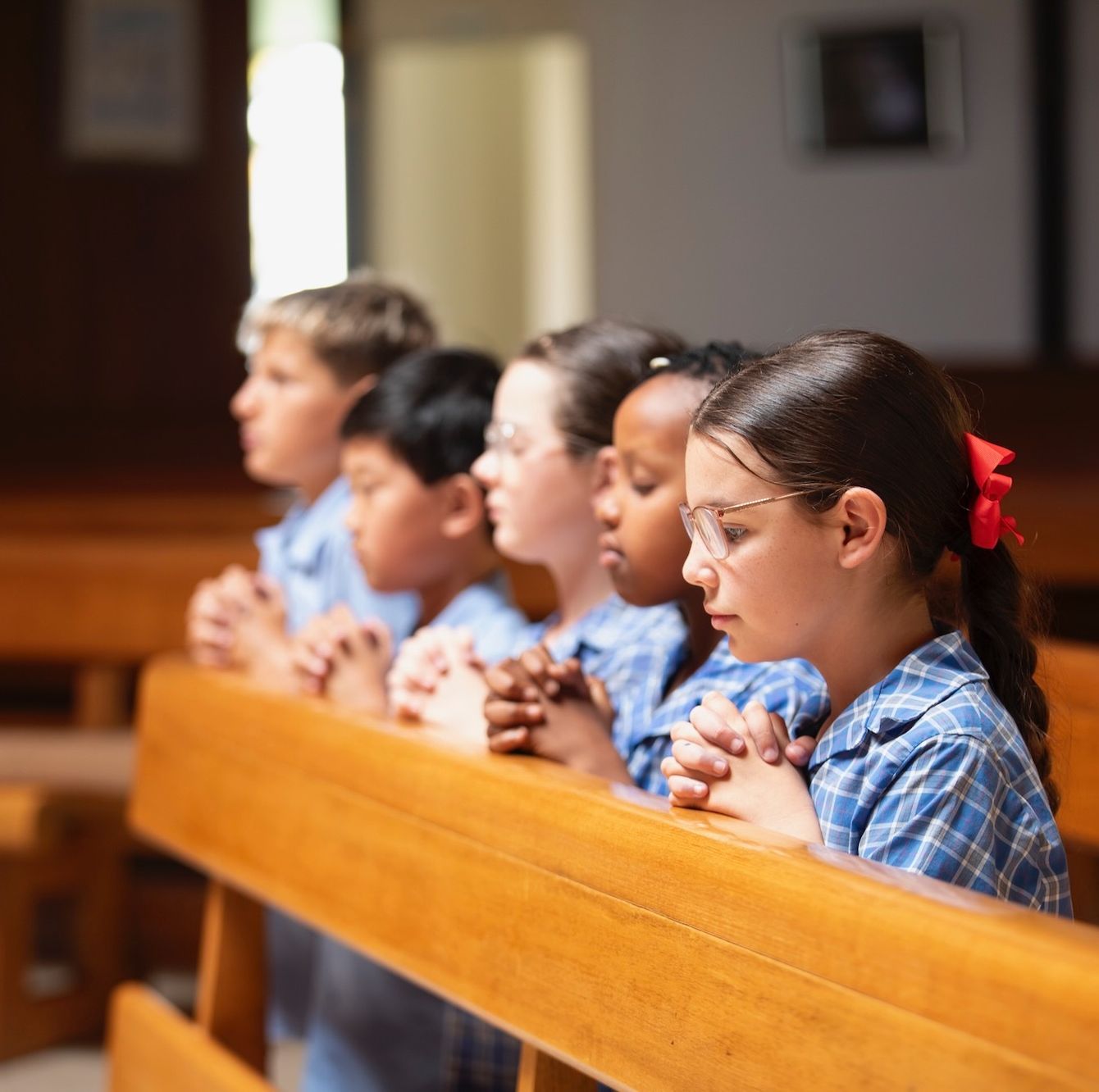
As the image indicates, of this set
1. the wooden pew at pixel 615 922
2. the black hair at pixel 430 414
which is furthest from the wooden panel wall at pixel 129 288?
the wooden pew at pixel 615 922

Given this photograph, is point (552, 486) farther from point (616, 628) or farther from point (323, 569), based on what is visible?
point (323, 569)

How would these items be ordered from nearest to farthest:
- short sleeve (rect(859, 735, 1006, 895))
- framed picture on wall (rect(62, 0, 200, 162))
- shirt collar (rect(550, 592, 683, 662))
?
short sleeve (rect(859, 735, 1006, 895)) → shirt collar (rect(550, 592, 683, 662)) → framed picture on wall (rect(62, 0, 200, 162))

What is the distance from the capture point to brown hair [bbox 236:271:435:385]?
8.33 feet

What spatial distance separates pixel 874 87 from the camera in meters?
6.11

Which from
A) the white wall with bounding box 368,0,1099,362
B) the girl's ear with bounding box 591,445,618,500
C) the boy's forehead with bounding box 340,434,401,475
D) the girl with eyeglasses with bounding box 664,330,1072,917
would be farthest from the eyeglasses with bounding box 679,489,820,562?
the white wall with bounding box 368,0,1099,362

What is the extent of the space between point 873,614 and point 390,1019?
1135 mm

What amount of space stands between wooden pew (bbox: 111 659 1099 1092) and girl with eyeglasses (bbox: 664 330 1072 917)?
9cm

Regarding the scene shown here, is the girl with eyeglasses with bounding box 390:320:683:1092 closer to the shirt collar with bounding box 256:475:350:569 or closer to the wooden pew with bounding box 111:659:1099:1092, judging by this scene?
A: the wooden pew with bounding box 111:659:1099:1092

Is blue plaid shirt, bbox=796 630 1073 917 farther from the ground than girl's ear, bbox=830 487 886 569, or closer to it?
closer to it

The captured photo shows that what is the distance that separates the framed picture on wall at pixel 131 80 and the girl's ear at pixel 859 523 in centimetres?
545

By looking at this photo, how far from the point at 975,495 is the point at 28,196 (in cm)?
559

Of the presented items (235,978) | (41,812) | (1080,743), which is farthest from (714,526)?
(41,812)

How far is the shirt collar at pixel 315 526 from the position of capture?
2.63 meters

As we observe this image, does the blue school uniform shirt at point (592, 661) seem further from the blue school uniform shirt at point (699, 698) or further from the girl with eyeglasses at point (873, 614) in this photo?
the girl with eyeglasses at point (873, 614)
